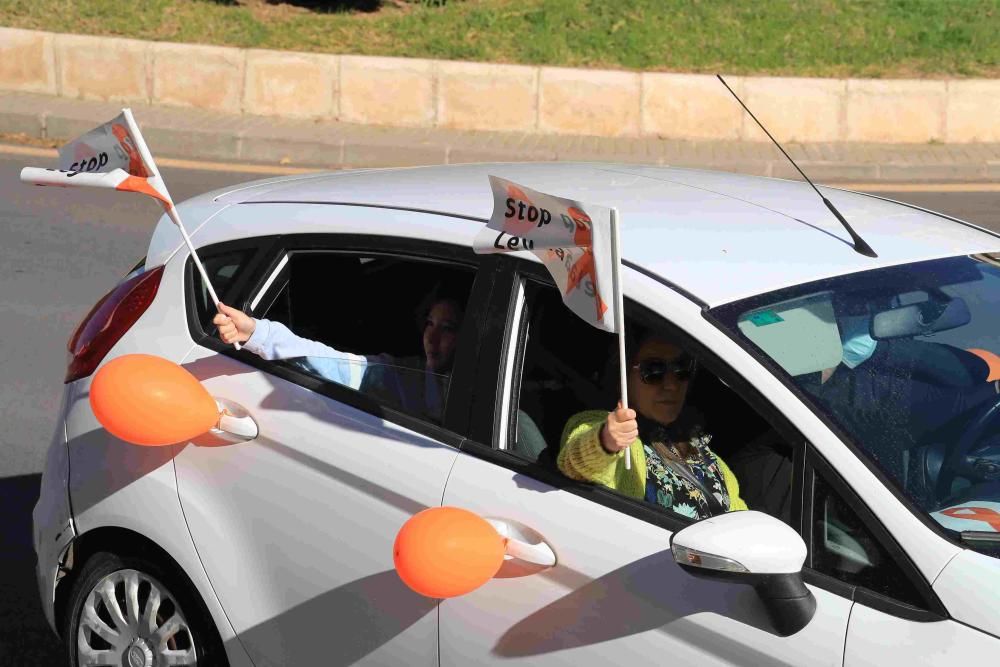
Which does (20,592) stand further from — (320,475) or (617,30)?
(617,30)

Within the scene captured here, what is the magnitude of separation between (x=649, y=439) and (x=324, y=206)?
1.17 metres

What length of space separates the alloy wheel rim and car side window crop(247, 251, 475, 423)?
77 centimetres

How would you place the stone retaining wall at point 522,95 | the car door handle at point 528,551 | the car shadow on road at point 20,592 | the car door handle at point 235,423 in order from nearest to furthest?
1. the car door handle at point 528,551
2. the car door handle at point 235,423
3. the car shadow on road at point 20,592
4. the stone retaining wall at point 522,95

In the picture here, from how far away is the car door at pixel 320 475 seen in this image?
10.1ft

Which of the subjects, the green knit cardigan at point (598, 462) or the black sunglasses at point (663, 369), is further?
the black sunglasses at point (663, 369)

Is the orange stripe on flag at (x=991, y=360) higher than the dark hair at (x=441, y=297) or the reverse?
the reverse

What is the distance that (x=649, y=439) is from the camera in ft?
10.4

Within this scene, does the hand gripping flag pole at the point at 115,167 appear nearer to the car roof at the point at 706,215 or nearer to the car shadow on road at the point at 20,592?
the car roof at the point at 706,215

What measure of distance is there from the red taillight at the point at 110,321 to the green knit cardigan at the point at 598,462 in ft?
4.72

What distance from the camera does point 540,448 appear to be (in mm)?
3113

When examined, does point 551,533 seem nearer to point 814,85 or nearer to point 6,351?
point 6,351

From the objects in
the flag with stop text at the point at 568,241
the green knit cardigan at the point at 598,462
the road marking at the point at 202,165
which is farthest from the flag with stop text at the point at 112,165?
the road marking at the point at 202,165

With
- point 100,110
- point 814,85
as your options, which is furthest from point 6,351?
point 814,85

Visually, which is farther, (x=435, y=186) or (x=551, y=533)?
(x=435, y=186)
